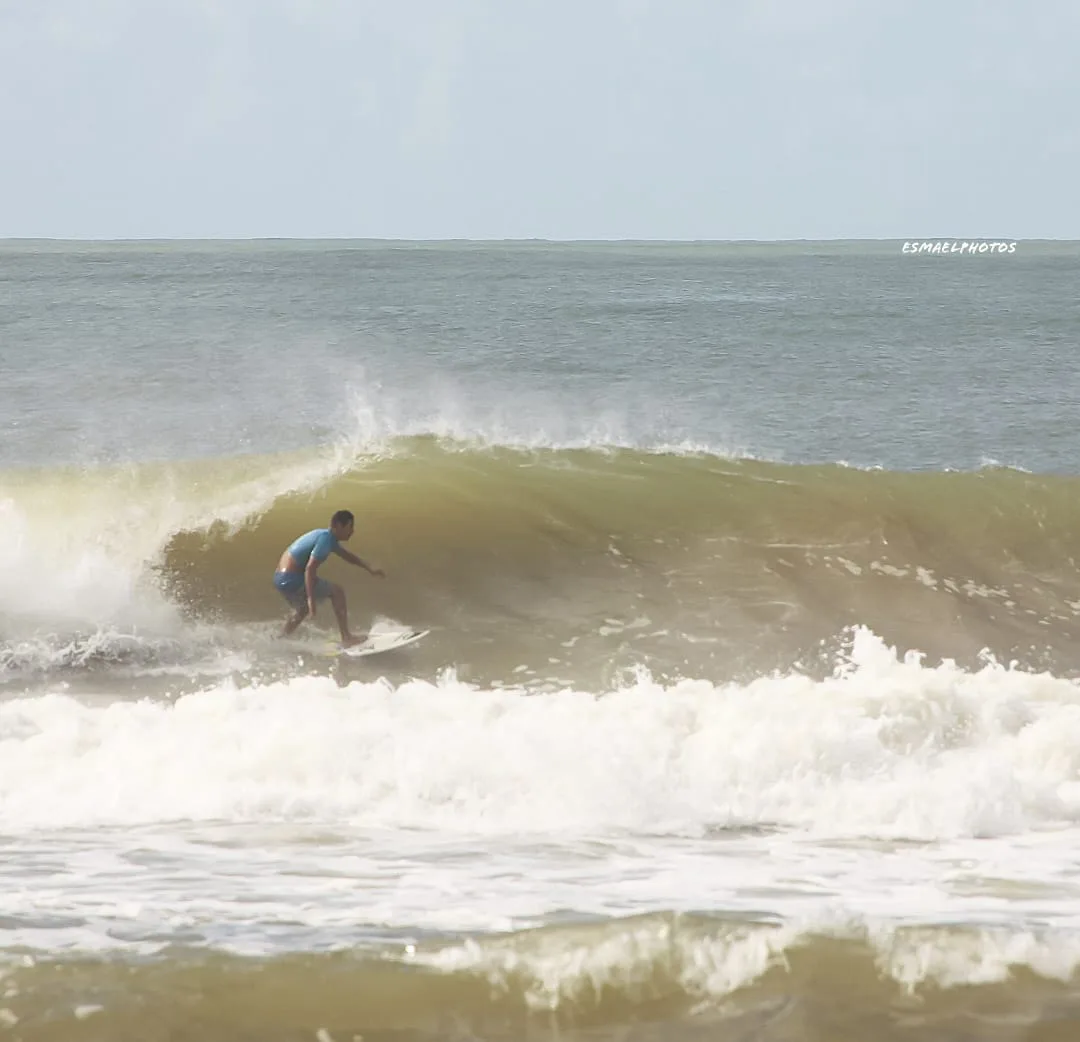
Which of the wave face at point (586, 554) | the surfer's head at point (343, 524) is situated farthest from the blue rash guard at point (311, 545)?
the wave face at point (586, 554)

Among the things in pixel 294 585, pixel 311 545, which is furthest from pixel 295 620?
pixel 311 545

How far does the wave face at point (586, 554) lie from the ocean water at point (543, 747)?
0.06 meters

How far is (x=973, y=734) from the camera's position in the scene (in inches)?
398

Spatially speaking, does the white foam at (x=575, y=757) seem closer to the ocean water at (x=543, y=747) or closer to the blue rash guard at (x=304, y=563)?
the ocean water at (x=543, y=747)

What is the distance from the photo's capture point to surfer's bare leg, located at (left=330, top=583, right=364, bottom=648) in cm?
1236

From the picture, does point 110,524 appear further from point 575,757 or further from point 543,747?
point 575,757

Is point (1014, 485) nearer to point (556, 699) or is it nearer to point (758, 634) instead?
point (758, 634)

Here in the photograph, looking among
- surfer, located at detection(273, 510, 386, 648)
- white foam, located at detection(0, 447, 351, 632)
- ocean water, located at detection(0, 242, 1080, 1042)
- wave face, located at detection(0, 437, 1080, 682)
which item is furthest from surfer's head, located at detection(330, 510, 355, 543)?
white foam, located at detection(0, 447, 351, 632)

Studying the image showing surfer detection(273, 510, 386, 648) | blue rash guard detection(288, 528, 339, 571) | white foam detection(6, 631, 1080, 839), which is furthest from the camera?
blue rash guard detection(288, 528, 339, 571)

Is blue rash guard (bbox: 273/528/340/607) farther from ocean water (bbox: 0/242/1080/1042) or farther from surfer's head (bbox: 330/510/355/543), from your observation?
ocean water (bbox: 0/242/1080/1042)

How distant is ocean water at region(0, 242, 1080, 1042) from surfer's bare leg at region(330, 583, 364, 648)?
29cm

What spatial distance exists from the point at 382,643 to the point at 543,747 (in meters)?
3.18

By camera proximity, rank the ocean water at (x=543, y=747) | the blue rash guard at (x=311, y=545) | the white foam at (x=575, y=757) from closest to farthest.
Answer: the ocean water at (x=543, y=747) < the white foam at (x=575, y=757) < the blue rash guard at (x=311, y=545)

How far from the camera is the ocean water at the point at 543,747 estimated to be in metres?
6.05
